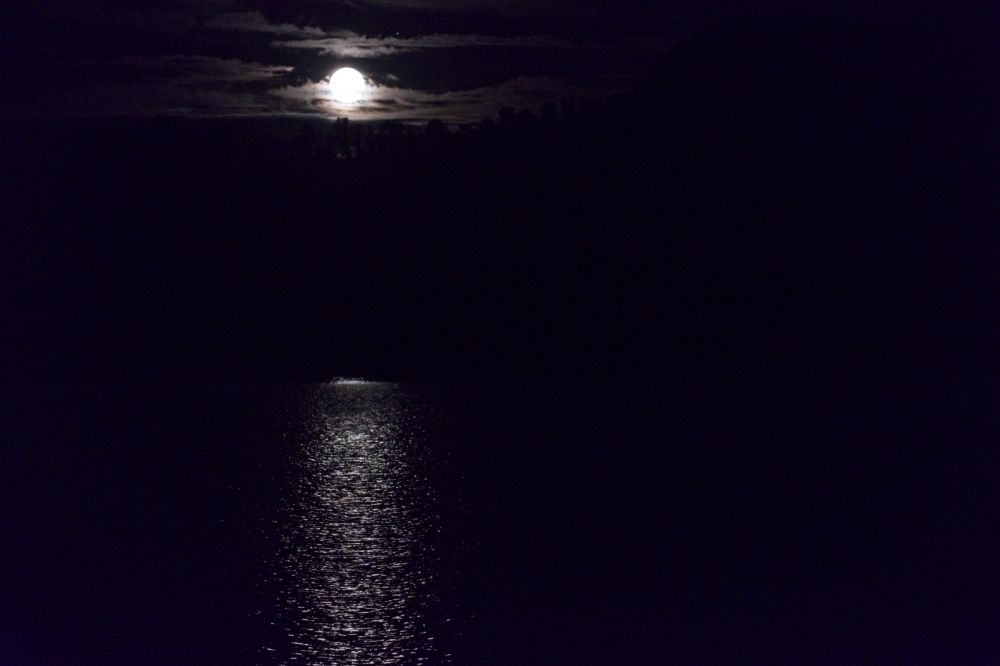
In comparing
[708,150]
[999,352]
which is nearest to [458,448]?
[999,352]

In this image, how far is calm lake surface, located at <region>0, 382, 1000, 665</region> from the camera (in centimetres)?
3103

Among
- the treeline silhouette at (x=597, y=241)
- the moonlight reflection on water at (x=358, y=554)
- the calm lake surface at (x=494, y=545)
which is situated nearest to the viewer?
the moonlight reflection on water at (x=358, y=554)

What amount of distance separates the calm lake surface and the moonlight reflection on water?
0.13 meters

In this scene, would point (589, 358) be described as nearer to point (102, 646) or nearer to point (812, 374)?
point (812, 374)

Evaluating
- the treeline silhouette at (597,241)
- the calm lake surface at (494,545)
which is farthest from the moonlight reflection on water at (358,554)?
the treeline silhouette at (597,241)

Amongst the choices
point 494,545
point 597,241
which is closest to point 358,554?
point 494,545

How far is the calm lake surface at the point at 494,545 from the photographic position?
3103cm

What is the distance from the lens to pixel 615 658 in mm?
29469

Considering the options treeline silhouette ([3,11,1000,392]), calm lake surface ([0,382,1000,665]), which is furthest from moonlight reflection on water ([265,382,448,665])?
treeline silhouette ([3,11,1000,392])

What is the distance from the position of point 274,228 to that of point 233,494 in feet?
379

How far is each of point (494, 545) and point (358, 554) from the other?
5.86 meters

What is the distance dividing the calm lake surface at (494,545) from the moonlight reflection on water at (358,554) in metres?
0.13

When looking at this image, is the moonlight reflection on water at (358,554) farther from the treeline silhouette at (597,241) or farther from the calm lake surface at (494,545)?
the treeline silhouette at (597,241)

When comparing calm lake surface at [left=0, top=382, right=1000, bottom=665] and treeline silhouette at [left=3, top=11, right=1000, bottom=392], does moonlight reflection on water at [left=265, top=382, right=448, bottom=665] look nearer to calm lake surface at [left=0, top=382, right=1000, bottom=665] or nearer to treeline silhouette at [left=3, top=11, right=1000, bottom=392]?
calm lake surface at [left=0, top=382, right=1000, bottom=665]
